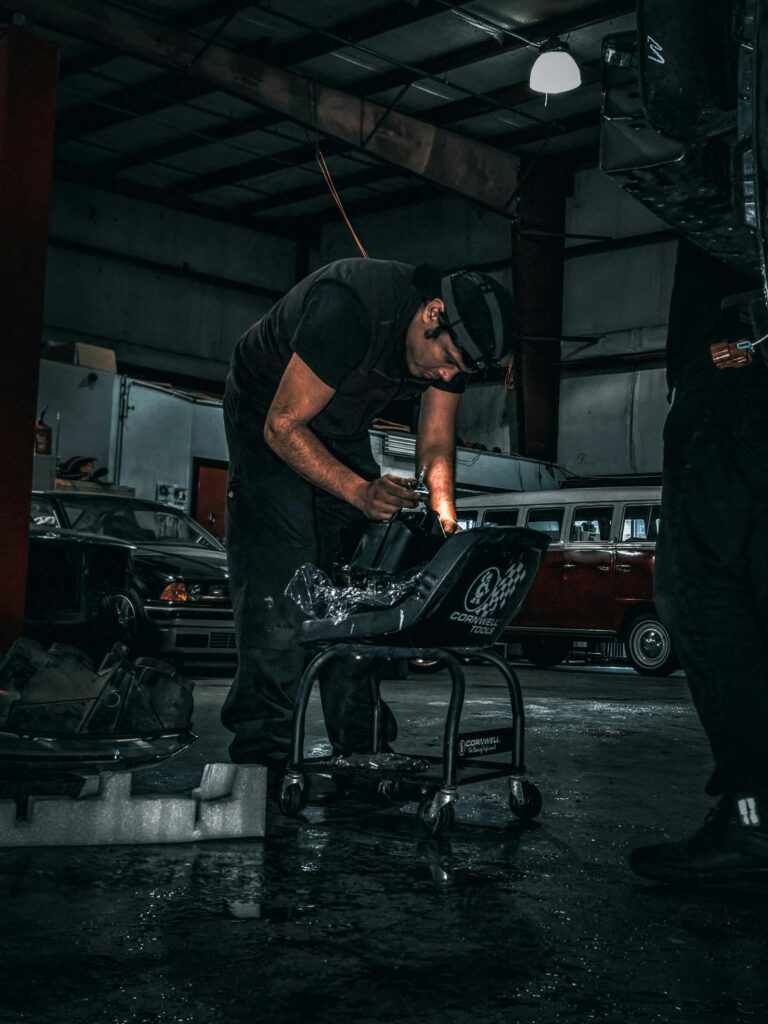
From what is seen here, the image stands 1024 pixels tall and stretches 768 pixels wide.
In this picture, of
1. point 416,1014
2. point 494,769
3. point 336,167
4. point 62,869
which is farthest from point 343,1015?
point 336,167

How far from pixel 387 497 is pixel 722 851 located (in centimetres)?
113

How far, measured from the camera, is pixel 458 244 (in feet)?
64.5

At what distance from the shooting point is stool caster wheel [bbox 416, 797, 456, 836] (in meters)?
2.47

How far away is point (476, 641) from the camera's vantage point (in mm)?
2682

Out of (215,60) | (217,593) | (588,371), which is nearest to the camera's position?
(217,593)

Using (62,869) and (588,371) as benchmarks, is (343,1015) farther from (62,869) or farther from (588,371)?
(588,371)

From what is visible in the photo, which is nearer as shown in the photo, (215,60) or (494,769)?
(494,769)

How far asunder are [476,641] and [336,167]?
56.7 ft

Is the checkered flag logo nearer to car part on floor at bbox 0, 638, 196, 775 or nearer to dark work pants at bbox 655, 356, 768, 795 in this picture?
dark work pants at bbox 655, 356, 768, 795

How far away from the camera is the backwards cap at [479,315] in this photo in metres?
2.82

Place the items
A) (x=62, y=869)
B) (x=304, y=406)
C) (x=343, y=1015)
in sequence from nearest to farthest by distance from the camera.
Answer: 1. (x=343, y=1015)
2. (x=62, y=869)
3. (x=304, y=406)

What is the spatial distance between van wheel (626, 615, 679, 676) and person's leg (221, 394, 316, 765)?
7.42m

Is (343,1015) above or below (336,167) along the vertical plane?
below

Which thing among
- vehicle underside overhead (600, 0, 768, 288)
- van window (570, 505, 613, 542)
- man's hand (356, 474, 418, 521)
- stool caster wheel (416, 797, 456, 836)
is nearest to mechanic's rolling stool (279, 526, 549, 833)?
stool caster wheel (416, 797, 456, 836)
